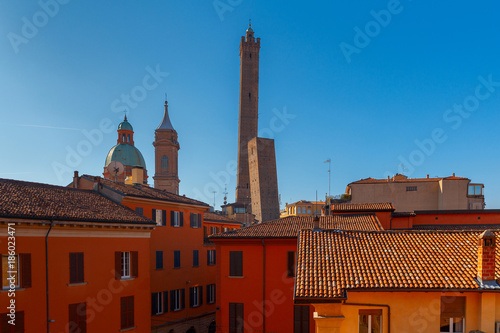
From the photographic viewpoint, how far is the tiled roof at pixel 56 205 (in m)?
15.1

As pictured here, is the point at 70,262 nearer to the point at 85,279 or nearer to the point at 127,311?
the point at 85,279

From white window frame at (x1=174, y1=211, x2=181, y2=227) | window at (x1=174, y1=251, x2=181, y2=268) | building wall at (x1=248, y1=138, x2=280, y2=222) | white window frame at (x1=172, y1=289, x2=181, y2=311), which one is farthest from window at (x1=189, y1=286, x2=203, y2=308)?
building wall at (x1=248, y1=138, x2=280, y2=222)

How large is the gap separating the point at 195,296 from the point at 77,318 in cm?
1076

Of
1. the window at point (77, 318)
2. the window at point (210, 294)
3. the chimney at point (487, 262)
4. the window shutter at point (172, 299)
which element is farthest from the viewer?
the window at point (210, 294)

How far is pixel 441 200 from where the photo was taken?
35.6 metres

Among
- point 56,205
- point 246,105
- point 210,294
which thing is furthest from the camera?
point 246,105

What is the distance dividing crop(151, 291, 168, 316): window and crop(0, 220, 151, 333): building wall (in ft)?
8.32

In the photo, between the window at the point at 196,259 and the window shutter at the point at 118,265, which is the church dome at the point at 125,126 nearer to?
the window at the point at 196,259

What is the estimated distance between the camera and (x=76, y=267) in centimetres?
1631

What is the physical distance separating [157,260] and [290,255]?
9.56 m

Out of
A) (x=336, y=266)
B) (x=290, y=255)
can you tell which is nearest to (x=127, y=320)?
(x=290, y=255)

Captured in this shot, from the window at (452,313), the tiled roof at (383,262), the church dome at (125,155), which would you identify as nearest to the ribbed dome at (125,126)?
the church dome at (125,155)

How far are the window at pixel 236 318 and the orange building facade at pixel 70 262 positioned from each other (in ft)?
16.1

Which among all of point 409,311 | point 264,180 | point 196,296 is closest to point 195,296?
point 196,296
